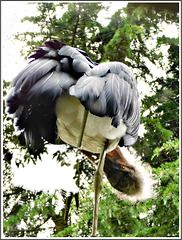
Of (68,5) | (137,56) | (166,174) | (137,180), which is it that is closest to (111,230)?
(166,174)

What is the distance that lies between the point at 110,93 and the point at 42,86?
125mm

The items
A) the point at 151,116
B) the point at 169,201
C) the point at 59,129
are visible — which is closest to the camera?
the point at 59,129

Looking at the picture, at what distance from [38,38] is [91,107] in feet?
5.86

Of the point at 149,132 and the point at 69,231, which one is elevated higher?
the point at 149,132

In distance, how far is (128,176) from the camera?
3.28ft

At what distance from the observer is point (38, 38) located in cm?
233

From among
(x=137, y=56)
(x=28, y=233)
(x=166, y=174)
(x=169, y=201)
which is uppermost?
(x=137, y=56)

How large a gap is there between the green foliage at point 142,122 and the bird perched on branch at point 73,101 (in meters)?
1.18

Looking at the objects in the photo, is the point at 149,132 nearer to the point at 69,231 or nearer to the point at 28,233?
the point at 69,231

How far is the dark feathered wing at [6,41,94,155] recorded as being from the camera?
0.68 meters

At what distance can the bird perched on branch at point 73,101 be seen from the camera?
2.20ft

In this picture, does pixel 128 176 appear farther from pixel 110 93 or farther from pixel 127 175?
pixel 110 93

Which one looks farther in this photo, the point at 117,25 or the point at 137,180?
the point at 117,25

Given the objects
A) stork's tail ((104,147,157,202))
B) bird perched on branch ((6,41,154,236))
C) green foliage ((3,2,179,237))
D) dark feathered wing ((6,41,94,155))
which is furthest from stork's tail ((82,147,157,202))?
green foliage ((3,2,179,237))
